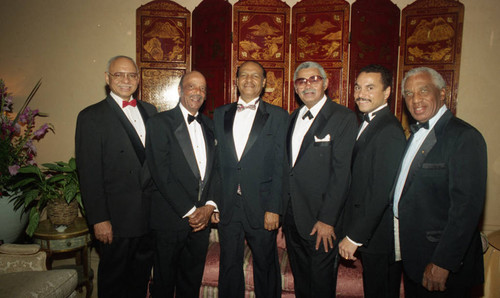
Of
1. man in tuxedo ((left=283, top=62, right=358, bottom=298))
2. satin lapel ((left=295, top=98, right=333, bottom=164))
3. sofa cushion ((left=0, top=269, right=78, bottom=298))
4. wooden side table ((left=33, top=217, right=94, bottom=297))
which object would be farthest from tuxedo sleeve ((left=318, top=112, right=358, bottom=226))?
wooden side table ((left=33, top=217, right=94, bottom=297))

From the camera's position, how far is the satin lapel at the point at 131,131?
211cm

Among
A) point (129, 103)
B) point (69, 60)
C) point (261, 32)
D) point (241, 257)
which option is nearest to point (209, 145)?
point (129, 103)

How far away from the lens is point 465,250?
1.45 metres

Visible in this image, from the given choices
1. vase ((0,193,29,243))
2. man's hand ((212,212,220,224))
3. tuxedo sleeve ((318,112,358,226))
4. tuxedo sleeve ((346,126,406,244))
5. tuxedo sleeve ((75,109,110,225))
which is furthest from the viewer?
vase ((0,193,29,243))

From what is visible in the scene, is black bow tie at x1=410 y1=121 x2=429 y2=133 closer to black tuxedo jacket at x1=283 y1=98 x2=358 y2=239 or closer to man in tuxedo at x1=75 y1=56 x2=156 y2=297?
black tuxedo jacket at x1=283 y1=98 x2=358 y2=239

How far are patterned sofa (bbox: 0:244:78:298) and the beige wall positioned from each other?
6.83 feet

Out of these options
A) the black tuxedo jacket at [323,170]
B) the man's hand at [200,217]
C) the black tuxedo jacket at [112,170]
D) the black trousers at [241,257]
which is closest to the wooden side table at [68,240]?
the black tuxedo jacket at [112,170]

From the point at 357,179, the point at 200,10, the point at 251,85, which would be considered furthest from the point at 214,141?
the point at 200,10

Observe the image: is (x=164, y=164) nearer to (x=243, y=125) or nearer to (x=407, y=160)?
(x=243, y=125)

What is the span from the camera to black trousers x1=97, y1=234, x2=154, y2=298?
2.07m

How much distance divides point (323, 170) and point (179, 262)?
1326mm

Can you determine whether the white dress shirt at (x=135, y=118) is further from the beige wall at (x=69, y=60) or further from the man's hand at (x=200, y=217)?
the beige wall at (x=69, y=60)

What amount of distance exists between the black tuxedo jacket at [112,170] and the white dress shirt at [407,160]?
165 centimetres

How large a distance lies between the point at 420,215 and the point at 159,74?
340cm
